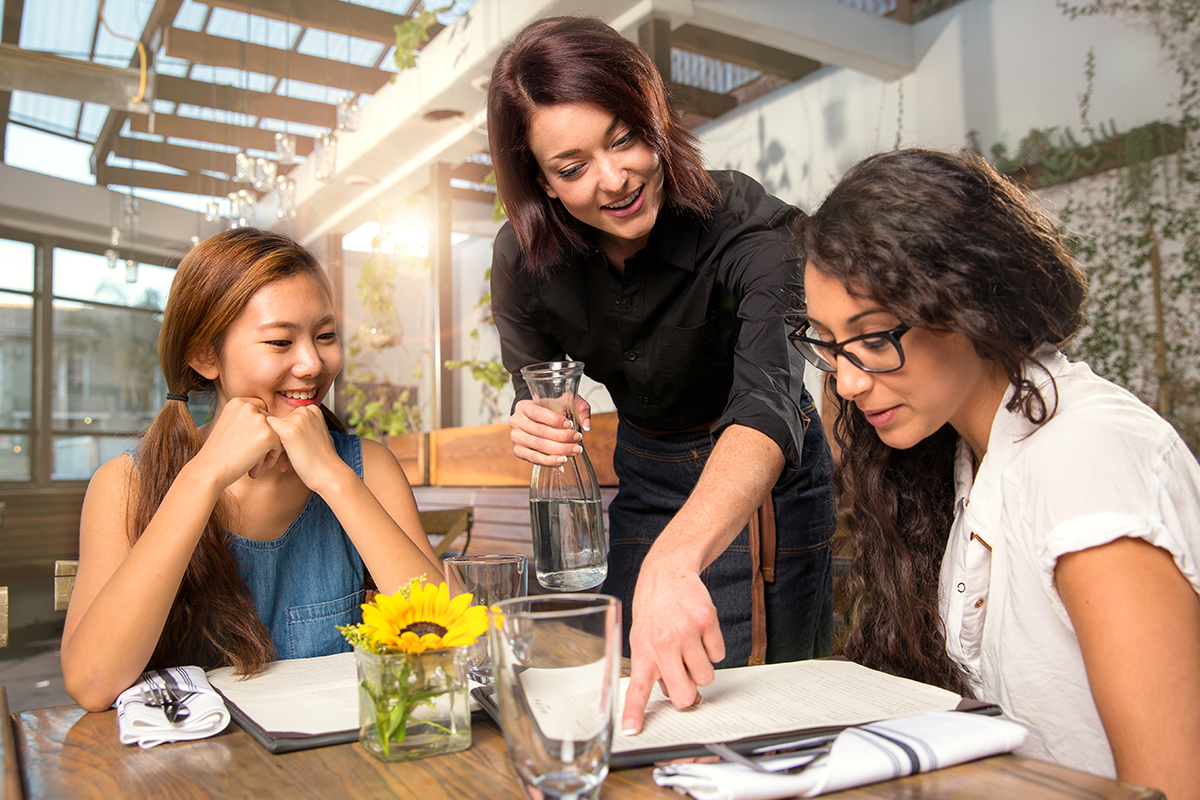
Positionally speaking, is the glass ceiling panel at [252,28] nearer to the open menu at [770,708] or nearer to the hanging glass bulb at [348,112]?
the hanging glass bulb at [348,112]

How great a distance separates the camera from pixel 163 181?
15.6 ft

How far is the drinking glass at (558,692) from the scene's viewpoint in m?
0.57

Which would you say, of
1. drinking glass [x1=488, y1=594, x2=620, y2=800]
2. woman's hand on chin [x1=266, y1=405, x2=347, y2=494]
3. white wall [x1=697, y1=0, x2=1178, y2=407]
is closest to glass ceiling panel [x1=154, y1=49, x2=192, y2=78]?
white wall [x1=697, y1=0, x2=1178, y2=407]

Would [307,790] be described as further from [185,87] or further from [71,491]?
[185,87]

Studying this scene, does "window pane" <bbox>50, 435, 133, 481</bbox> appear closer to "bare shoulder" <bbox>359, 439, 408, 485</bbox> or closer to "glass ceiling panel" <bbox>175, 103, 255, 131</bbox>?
"glass ceiling panel" <bbox>175, 103, 255, 131</bbox>

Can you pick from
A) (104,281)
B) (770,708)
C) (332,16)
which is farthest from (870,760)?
(332,16)

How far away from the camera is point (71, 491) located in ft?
12.5

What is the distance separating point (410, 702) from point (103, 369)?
3.99 metres

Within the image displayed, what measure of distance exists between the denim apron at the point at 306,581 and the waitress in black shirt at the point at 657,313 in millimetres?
440

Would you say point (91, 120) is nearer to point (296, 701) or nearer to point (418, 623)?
point (296, 701)

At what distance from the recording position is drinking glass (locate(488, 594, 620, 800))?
0.57m

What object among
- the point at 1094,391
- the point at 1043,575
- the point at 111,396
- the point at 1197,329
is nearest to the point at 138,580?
the point at 1043,575

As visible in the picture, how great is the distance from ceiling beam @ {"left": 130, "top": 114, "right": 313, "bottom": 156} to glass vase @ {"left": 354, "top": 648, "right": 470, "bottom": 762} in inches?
189

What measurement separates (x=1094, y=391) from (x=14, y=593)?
3974 millimetres
